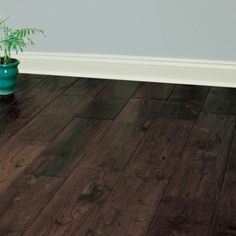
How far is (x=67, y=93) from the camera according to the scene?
2.75 metres

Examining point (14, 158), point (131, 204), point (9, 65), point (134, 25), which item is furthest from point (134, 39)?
point (131, 204)

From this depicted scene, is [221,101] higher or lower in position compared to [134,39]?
lower

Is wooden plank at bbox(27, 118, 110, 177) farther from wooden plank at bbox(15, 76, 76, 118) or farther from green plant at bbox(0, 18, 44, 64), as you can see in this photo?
green plant at bbox(0, 18, 44, 64)

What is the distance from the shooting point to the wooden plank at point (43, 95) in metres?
2.53

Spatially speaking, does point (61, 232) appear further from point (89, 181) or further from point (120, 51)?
point (120, 51)

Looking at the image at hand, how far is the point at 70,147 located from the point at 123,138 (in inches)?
8.7

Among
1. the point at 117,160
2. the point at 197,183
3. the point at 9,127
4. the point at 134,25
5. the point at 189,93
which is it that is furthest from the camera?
the point at 134,25

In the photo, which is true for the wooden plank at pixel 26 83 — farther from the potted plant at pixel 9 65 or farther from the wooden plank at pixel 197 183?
the wooden plank at pixel 197 183

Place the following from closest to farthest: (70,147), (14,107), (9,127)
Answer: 1. (70,147)
2. (9,127)
3. (14,107)

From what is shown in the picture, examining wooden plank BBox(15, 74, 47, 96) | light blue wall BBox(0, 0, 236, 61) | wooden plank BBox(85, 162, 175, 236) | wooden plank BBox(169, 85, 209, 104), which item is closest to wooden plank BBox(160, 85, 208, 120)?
wooden plank BBox(169, 85, 209, 104)

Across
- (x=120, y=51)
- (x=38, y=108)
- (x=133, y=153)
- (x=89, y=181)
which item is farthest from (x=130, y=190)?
(x=120, y=51)

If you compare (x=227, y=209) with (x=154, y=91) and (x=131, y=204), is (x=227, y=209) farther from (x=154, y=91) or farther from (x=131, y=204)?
(x=154, y=91)

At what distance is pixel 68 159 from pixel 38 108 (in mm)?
576

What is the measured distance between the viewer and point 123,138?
222 cm
